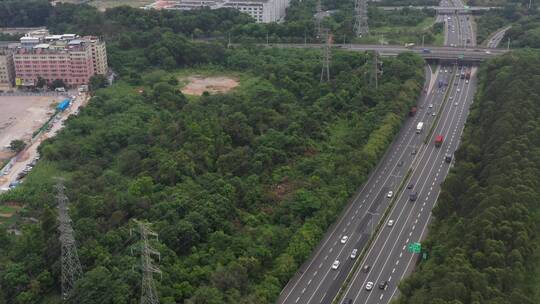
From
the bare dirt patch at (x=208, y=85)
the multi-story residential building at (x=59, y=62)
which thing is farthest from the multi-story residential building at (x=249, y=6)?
the multi-story residential building at (x=59, y=62)

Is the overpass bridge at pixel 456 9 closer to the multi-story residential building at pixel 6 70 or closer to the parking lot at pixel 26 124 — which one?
the parking lot at pixel 26 124

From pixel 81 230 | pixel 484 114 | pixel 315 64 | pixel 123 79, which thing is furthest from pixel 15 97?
pixel 484 114

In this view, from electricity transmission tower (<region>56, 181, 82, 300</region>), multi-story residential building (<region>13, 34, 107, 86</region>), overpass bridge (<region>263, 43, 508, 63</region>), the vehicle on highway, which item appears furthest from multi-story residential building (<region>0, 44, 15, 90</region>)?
the vehicle on highway

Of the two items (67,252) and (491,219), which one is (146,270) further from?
(491,219)

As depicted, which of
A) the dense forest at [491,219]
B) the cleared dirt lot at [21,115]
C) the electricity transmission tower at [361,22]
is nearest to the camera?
the dense forest at [491,219]

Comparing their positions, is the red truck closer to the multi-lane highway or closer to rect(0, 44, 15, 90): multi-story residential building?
the multi-lane highway

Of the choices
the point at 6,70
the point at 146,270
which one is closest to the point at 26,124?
the point at 6,70

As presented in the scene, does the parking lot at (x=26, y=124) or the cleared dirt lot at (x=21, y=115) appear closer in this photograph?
the parking lot at (x=26, y=124)
